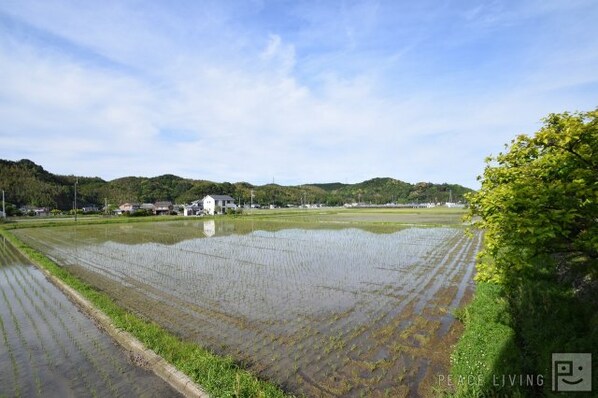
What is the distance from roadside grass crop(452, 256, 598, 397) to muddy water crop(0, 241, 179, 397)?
5.05 m

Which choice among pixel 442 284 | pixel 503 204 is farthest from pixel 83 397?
pixel 442 284

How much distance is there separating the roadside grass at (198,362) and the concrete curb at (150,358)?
8cm

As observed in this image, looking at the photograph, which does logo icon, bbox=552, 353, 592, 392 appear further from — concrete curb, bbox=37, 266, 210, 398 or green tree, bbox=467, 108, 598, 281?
concrete curb, bbox=37, 266, 210, 398

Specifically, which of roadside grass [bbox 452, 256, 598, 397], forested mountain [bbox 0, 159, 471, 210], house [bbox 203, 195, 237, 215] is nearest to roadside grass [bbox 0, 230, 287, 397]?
roadside grass [bbox 452, 256, 598, 397]

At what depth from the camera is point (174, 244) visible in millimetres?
22766

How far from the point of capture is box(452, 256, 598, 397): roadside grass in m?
4.69

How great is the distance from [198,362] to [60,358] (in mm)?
3073

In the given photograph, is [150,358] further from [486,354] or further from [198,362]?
[486,354]

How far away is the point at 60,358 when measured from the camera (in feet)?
20.4

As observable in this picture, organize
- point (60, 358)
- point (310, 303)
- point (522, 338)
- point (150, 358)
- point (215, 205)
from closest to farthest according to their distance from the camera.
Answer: point (150, 358) < point (522, 338) < point (60, 358) < point (310, 303) < point (215, 205)

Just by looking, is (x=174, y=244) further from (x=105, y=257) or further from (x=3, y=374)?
(x=3, y=374)

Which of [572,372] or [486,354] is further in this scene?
[486,354]

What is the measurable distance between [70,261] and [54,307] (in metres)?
8.44

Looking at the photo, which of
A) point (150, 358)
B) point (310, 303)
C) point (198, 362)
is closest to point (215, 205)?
point (310, 303)
